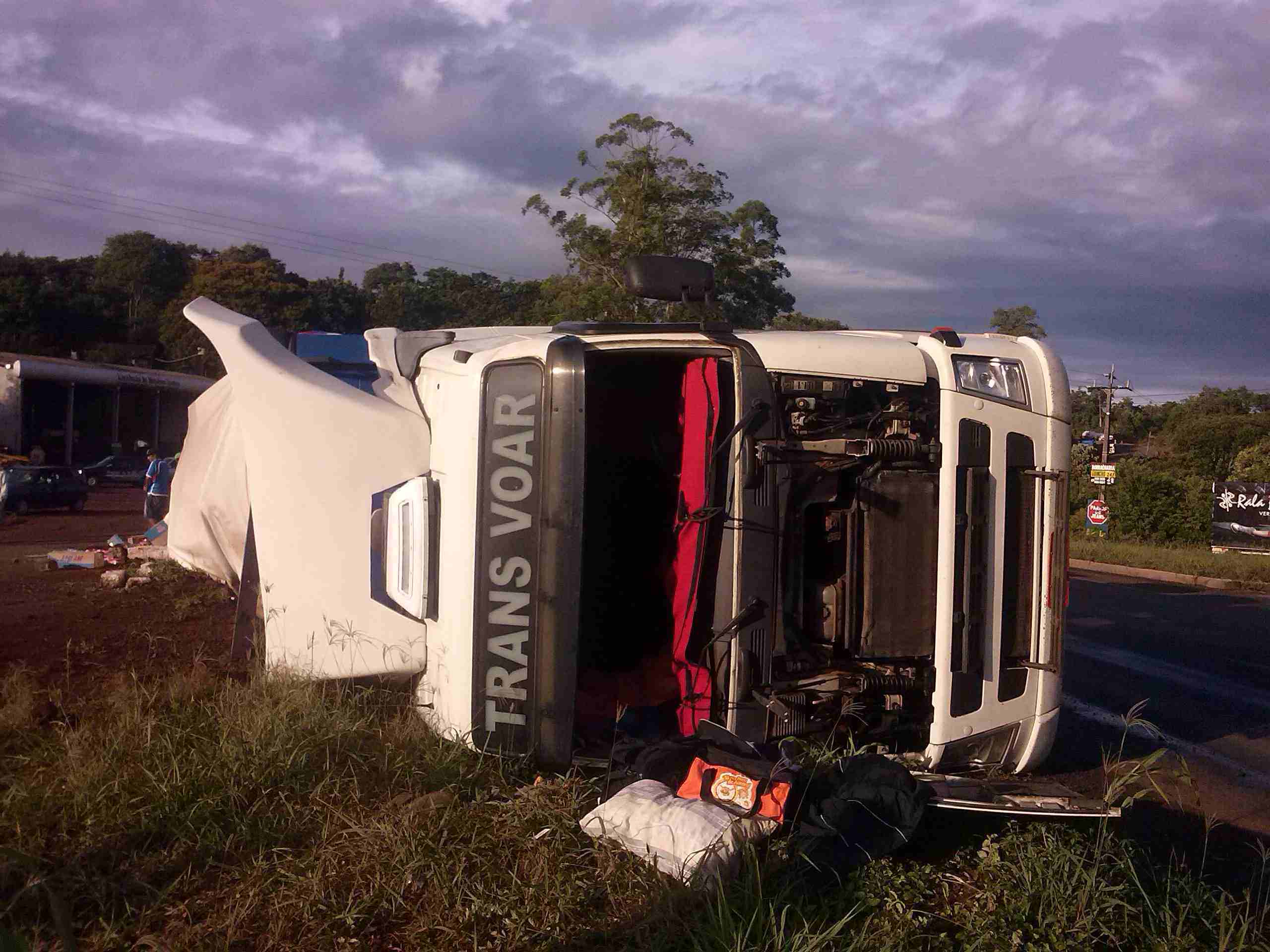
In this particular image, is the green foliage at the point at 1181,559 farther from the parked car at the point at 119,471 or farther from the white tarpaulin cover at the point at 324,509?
the parked car at the point at 119,471

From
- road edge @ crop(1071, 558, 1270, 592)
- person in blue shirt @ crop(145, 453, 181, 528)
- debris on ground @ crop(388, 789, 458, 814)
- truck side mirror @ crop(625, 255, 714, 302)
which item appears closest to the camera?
debris on ground @ crop(388, 789, 458, 814)

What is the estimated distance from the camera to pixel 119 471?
3522cm

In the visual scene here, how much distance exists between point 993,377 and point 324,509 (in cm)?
308

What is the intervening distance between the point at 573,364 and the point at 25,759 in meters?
2.70

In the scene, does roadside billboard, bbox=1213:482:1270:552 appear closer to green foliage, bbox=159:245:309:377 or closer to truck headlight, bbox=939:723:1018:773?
truck headlight, bbox=939:723:1018:773

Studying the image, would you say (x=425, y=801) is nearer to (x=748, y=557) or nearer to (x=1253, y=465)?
(x=748, y=557)

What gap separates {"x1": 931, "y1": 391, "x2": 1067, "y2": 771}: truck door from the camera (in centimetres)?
400

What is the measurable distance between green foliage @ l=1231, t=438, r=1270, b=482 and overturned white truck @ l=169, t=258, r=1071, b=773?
27.6 metres

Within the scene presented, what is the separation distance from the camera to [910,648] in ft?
13.7

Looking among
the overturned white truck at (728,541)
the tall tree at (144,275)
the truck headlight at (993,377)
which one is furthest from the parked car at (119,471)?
the truck headlight at (993,377)

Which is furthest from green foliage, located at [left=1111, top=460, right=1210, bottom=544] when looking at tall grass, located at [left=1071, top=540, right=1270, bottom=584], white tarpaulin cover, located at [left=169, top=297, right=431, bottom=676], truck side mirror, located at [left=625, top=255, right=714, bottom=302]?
white tarpaulin cover, located at [left=169, top=297, right=431, bottom=676]

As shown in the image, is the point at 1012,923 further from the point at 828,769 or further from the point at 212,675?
the point at 212,675

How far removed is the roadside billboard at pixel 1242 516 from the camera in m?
21.4

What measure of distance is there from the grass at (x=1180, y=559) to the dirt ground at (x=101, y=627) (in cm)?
1576
